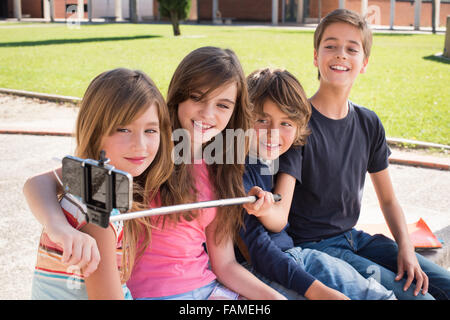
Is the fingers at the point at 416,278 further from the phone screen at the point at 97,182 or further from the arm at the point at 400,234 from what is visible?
the phone screen at the point at 97,182

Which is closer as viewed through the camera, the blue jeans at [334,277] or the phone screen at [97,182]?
the phone screen at [97,182]

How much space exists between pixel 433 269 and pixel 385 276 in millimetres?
280

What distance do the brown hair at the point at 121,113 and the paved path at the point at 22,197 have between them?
5.45 feet

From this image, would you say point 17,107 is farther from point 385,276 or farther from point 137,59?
point 385,276

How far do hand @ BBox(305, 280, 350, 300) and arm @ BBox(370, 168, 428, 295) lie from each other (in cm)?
53

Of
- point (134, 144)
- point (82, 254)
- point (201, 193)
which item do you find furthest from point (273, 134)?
point (82, 254)

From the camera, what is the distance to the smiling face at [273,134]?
98.7 inches

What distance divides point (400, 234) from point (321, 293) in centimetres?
86

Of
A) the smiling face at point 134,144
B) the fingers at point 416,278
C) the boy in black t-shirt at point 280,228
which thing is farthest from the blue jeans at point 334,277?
the smiling face at point 134,144

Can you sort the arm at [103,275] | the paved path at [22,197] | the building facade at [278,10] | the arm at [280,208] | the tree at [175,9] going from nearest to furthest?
1. the arm at [103,275]
2. the arm at [280,208]
3. the paved path at [22,197]
4. the tree at [175,9]
5. the building facade at [278,10]

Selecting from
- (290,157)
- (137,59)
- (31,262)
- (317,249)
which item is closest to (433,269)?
(317,249)

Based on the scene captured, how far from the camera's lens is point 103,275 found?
1.69m

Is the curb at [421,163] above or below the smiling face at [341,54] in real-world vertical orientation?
below
